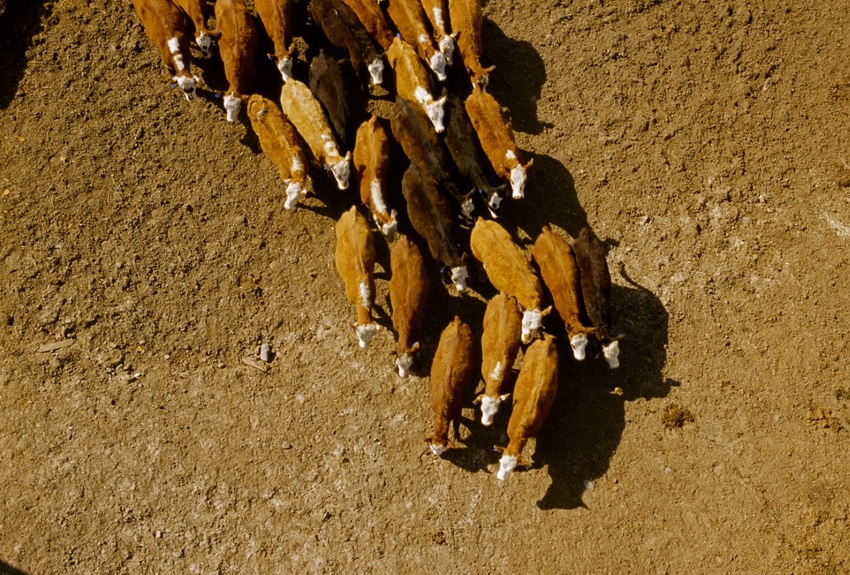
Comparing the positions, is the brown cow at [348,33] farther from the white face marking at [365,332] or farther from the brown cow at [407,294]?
the white face marking at [365,332]

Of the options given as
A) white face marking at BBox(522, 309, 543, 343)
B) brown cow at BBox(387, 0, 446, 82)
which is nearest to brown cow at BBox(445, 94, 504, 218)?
brown cow at BBox(387, 0, 446, 82)

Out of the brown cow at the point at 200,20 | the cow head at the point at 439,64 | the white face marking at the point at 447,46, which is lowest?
the brown cow at the point at 200,20

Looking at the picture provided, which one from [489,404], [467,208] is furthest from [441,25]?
[489,404]

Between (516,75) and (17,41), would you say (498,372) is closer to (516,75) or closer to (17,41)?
(516,75)

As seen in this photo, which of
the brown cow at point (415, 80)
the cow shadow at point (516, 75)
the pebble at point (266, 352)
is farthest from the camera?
the cow shadow at point (516, 75)

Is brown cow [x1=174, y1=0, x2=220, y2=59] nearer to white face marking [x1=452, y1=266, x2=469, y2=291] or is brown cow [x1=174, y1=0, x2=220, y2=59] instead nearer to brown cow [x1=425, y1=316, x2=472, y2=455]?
white face marking [x1=452, y1=266, x2=469, y2=291]

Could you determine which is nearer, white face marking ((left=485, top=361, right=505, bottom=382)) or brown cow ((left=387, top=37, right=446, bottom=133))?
white face marking ((left=485, top=361, right=505, bottom=382))

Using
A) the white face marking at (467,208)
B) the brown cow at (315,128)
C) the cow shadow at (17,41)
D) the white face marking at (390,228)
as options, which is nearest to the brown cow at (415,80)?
the white face marking at (467,208)
